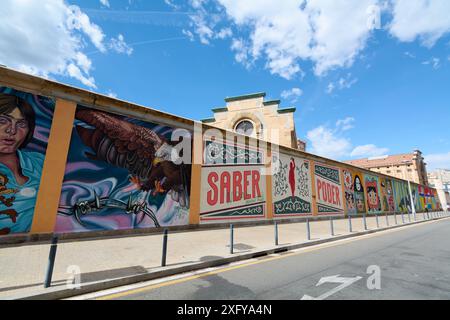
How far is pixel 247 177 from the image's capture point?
49.6 feet

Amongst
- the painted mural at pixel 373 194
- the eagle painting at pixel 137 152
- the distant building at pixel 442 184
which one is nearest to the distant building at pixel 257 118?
the painted mural at pixel 373 194

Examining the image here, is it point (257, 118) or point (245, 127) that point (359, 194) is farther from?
point (245, 127)

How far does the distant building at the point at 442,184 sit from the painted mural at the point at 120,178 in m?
81.8

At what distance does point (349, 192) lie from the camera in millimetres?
23828

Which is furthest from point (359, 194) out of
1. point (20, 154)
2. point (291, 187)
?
point (20, 154)

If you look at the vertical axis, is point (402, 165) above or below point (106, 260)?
above

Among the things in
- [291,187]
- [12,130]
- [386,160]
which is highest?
[386,160]

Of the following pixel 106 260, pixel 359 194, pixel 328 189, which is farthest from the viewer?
pixel 359 194

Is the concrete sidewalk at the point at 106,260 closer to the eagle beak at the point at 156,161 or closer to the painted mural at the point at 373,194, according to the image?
the eagle beak at the point at 156,161

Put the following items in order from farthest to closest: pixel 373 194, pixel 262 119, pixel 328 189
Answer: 1. pixel 373 194
2. pixel 262 119
3. pixel 328 189

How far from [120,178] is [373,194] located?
30.4 m

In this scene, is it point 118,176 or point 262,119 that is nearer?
point 118,176
